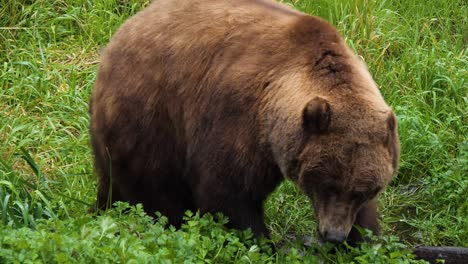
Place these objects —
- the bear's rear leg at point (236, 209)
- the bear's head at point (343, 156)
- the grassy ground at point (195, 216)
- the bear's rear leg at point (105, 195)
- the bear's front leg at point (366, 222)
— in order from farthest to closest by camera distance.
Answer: the bear's rear leg at point (105, 195), the bear's front leg at point (366, 222), the bear's rear leg at point (236, 209), the bear's head at point (343, 156), the grassy ground at point (195, 216)

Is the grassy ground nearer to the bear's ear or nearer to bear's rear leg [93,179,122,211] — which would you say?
bear's rear leg [93,179,122,211]

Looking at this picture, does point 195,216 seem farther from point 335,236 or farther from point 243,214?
point 335,236

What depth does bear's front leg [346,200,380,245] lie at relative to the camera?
245 inches

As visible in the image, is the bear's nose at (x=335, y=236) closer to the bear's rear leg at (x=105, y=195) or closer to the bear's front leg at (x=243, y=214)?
the bear's front leg at (x=243, y=214)

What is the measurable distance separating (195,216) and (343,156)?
0.93 m

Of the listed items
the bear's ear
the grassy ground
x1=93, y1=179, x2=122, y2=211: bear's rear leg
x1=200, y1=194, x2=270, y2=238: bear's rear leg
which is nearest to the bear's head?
the bear's ear

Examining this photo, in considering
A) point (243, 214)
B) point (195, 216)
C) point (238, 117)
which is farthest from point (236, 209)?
point (238, 117)

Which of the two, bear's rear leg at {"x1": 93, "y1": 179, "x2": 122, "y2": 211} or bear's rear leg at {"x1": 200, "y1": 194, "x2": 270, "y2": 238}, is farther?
bear's rear leg at {"x1": 93, "y1": 179, "x2": 122, "y2": 211}

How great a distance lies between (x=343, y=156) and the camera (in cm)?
564

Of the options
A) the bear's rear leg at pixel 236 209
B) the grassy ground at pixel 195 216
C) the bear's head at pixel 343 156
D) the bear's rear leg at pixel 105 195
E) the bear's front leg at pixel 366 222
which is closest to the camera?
the grassy ground at pixel 195 216

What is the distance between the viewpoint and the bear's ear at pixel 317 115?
5.66 m

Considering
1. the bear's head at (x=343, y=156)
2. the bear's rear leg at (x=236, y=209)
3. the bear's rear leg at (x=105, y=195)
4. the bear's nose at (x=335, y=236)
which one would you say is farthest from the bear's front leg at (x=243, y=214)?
the bear's rear leg at (x=105, y=195)

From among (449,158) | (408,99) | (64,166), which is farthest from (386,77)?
(64,166)

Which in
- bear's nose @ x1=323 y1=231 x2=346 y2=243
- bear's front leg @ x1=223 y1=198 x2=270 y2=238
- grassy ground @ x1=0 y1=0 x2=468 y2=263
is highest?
bear's nose @ x1=323 y1=231 x2=346 y2=243
